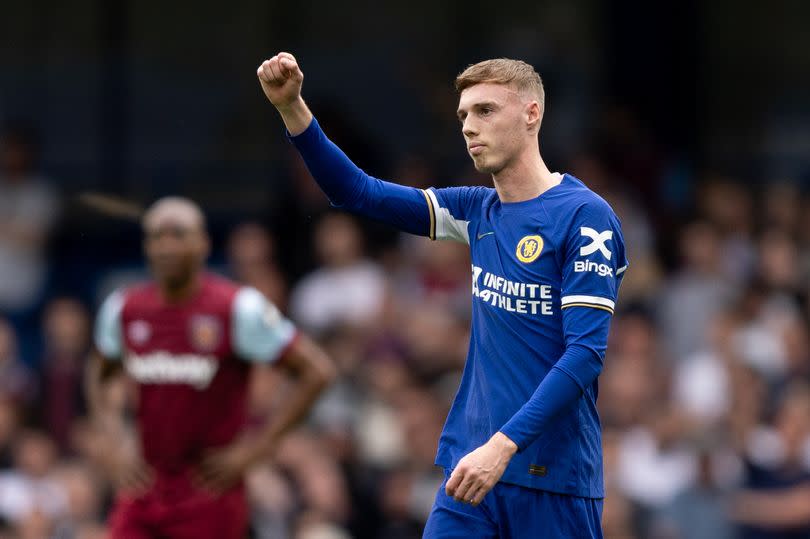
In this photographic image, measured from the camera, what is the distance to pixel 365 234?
13.0m

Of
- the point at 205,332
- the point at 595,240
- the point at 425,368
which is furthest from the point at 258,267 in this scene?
the point at 595,240

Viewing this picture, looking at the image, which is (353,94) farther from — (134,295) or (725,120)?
(134,295)

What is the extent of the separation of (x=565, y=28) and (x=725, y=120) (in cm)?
191

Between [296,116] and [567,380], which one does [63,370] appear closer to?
[296,116]

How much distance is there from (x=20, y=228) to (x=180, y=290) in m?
6.33

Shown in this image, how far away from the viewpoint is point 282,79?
5.39 meters

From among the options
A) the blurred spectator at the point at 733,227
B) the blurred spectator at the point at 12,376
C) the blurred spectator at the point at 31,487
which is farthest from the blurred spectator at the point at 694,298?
the blurred spectator at the point at 12,376

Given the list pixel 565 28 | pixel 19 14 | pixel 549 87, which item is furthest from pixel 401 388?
pixel 19 14

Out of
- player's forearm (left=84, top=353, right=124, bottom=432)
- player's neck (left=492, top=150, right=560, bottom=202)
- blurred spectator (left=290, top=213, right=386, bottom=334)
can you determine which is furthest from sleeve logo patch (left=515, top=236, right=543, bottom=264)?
blurred spectator (left=290, top=213, right=386, bottom=334)

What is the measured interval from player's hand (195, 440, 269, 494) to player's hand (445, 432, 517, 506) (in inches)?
105

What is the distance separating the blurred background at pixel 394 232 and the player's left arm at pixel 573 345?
3.66 meters

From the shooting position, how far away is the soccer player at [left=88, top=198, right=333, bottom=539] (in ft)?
24.5

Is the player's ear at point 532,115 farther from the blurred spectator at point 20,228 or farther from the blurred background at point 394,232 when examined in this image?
the blurred spectator at point 20,228

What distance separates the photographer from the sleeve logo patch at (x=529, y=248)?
5.40 metres
